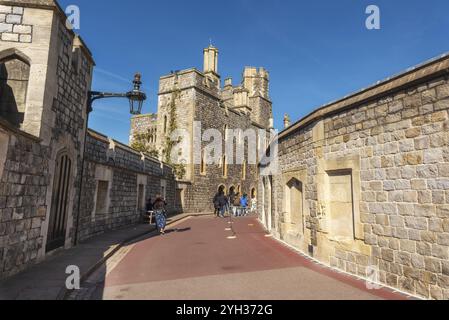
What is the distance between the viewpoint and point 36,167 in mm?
5895

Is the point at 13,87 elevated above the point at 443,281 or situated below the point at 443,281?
above

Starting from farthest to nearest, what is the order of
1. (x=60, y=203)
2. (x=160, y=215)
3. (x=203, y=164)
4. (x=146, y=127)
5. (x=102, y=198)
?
(x=146, y=127), (x=203, y=164), (x=160, y=215), (x=102, y=198), (x=60, y=203)

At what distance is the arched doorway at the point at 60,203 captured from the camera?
6812 millimetres

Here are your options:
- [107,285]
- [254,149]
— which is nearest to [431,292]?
→ [107,285]

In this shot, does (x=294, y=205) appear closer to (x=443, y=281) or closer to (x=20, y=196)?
(x=443, y=281)

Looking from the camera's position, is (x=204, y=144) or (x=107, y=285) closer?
(x=107, y=285)

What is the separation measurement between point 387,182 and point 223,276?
342 centimetres

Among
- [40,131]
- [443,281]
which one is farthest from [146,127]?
[443,281]

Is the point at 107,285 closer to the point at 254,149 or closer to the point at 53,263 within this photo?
the point at 53,263

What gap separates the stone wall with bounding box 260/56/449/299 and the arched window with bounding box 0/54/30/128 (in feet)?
20.8

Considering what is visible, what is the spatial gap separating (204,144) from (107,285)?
61.9ft

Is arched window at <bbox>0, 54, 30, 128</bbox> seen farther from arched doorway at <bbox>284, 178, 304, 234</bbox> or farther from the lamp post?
arched doorway at <bbox>284, 178, 304, 234</bbox>

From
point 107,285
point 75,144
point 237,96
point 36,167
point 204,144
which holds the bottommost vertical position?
point 107,285

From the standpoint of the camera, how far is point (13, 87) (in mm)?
6102
